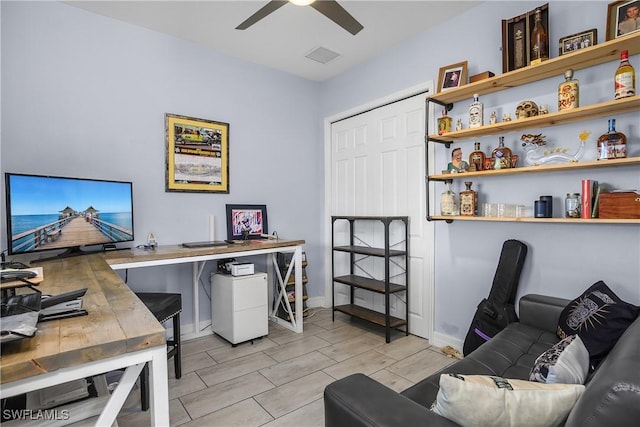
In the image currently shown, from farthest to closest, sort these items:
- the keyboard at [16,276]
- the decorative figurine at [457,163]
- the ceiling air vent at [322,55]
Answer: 1. the ceiling air vent at [322,55]
2. the decorative figurine at [457,163]
3. the keyboard at [16,276]

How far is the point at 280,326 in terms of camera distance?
3.38 meters

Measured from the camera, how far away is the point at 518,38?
7.21 feet

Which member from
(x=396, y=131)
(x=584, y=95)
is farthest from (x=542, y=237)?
(x=396, y=131)

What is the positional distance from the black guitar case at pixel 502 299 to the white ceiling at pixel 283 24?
1.94 metres

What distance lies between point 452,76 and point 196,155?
7.78 feet

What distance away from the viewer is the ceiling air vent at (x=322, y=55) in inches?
129

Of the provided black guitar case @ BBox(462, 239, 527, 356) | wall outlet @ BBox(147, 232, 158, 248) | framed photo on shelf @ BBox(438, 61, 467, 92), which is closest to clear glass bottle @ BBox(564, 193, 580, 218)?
black guitar case @ BBox(462, 239, 527, 356)

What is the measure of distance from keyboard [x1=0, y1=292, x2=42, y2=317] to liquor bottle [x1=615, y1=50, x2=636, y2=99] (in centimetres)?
273

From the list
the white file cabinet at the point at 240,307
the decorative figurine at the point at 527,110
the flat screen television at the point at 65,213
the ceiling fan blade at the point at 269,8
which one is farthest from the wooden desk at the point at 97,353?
the decorative figurine at the point at 527,110

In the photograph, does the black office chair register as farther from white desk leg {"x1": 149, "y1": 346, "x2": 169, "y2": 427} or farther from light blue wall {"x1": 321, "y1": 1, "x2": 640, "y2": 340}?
light blue wall {"x1": 321, "y1": 1, "x2": 640, "y2": 340}

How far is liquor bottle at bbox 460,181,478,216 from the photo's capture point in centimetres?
248

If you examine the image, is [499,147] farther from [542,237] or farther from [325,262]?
[325,262]

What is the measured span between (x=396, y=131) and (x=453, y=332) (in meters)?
1.92

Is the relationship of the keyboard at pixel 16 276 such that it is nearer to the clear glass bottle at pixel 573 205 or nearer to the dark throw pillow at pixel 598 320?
the dark throw pillow at pixel 598 320
